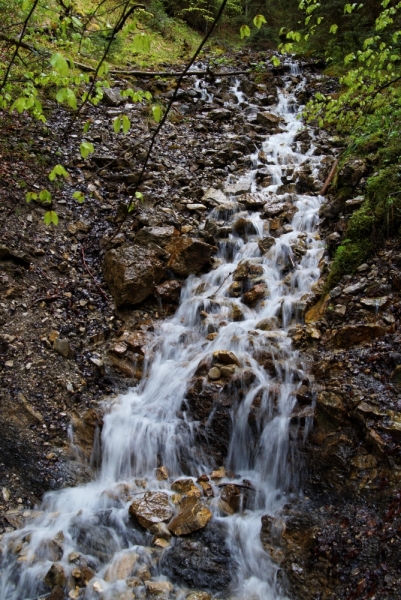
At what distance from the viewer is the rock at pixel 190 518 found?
3717 mm

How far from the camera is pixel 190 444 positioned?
15.2ft

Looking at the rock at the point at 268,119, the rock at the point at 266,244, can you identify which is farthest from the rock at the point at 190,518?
the rock at the point at 268,119

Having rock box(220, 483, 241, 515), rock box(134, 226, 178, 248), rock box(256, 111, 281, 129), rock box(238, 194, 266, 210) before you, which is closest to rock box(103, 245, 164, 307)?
rock box(134, 226, 178, 248)

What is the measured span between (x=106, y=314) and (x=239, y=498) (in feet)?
10.2

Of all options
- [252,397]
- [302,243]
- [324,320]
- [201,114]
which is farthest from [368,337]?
[201,114]

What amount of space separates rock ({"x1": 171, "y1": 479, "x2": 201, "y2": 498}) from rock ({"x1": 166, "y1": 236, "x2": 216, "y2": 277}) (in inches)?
131

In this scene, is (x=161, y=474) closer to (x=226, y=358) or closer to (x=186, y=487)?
(x=186, y=487)

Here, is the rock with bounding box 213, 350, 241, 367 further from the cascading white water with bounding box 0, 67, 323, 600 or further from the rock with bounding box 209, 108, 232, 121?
the rock with bounding box 209, 108, 232, 121

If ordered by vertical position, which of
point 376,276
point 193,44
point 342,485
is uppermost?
point 193,44

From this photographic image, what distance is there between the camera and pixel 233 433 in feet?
15.0

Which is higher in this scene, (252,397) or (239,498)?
(252,397)

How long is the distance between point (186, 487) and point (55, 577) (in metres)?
1.39

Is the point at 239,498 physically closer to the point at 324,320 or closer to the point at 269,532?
the point at 269,532

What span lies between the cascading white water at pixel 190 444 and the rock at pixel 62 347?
0.92 meters
